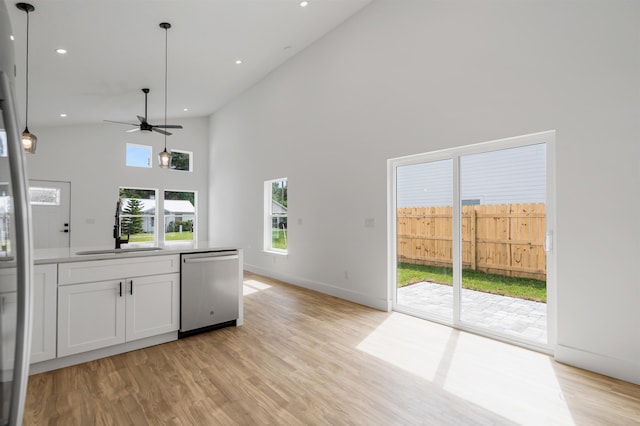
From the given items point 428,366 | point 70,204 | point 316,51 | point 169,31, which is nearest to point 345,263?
point 428,366

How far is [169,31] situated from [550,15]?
13.9ft

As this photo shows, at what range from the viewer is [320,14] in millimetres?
4570

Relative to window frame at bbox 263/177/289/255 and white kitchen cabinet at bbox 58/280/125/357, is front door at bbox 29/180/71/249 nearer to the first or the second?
window frame at bbox 263/177/289/255

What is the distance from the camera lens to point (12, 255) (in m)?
0.83

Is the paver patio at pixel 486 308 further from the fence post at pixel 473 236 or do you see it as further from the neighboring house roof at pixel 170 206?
the neighboring house roof at pixel 170 206

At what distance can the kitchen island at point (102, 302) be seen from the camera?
249 cm

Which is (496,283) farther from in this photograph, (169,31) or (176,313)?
(169,31)

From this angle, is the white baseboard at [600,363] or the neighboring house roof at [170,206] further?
the neighboring house roof at [170,206]

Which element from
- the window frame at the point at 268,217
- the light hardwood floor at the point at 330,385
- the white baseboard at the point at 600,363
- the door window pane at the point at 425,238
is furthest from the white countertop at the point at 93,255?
the white baseboard at the point at 600,363

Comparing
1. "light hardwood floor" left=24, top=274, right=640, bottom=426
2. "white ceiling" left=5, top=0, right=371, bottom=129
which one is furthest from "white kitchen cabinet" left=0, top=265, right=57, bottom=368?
"white ceiling" left=5, top=0, right=371, bottom=129

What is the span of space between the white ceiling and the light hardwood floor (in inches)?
141

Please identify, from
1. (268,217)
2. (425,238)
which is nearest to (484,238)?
(425,238)

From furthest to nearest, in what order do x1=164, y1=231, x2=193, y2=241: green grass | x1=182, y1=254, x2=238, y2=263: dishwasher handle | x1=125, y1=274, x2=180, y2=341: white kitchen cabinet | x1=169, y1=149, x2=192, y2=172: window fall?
x1=169, y1=149, x2=192, y2=172: window < x1=164, y1=231, x2=193, y2=241: green grass < x1=182, y1=254, x2=238, y2=263: dishwasher handle < x1=125, y1=274, x2=180, y2=341: white kitchen cabinet

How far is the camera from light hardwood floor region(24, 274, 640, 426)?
6.50 ft
